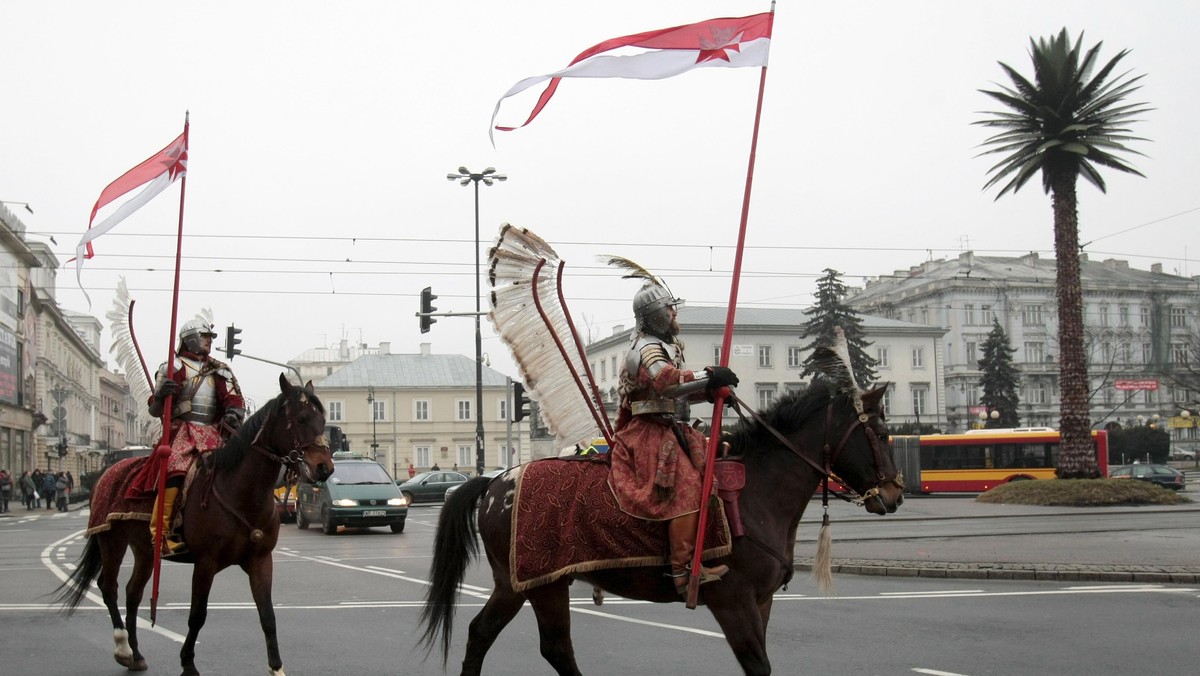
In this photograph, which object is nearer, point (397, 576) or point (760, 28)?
point (760, 28)

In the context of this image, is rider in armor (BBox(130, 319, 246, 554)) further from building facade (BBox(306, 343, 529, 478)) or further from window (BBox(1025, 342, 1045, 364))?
window (BBox(1025, 342, 1045, 364))

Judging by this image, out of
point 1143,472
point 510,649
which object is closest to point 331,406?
point 1143,472

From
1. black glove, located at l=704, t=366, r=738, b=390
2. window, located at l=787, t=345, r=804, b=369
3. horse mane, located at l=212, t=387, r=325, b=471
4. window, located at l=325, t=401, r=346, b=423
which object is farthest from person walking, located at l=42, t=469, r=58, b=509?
window, located at l=787, t=345, r=804, b=369

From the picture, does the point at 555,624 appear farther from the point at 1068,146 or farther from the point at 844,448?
the point at 1068,146

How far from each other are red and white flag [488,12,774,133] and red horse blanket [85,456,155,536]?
455 cm

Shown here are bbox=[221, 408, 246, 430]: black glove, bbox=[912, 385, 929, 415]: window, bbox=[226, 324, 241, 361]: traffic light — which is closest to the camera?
bbox=[221, 408, 246, 430]: black glove

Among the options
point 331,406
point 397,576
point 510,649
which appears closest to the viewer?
point 510,649

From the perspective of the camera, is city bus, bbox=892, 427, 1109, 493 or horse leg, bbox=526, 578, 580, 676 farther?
city bus, bbox=892, 427, 1109, 493

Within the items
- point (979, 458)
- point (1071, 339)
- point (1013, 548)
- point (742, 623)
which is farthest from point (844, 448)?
point (979, 458)

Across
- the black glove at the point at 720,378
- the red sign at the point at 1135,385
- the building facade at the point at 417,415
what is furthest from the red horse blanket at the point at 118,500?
the red sign at the point at 1135,385

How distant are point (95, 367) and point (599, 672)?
116144 mm

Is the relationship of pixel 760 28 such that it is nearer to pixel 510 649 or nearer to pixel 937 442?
pixel 510 649

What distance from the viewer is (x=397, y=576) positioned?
53.0 feet

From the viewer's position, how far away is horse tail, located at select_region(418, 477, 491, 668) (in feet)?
23.4
